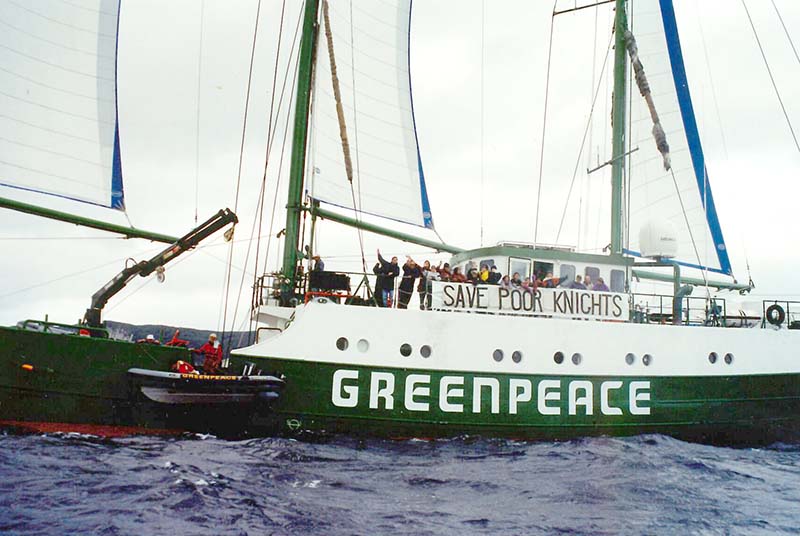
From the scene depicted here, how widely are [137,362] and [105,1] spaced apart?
6741 millimetres

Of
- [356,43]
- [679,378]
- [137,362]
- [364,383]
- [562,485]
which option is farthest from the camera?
[356,43]

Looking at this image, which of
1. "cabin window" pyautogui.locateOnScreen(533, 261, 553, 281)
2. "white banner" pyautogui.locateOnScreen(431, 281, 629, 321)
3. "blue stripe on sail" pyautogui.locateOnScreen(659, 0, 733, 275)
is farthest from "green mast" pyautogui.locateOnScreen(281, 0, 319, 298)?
"blue stripe on sail" pyautogui.locateOnScreen(659, 0, 733, 275)

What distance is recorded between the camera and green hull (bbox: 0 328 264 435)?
11.4 meters

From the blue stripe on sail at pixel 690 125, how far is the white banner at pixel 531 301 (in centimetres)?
546

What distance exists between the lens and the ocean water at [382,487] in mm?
7703

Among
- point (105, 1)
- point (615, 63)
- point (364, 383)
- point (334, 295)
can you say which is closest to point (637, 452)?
point (364, 383)

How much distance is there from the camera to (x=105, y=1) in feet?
42.8

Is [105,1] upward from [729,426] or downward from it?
upward

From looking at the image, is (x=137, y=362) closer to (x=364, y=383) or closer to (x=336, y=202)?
(x=364, y=383)

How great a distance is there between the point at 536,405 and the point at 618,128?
762 centimetres

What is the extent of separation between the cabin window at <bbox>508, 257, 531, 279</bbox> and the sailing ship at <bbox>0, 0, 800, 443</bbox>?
2 centimetres

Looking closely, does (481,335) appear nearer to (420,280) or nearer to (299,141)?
(420,280)

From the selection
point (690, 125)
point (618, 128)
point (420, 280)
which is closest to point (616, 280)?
point (618, 128)

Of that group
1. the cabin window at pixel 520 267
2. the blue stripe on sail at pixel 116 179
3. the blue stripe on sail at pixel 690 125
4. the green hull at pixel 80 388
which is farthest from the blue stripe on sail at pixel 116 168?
the blue stripe on sail at pixel 690 125
